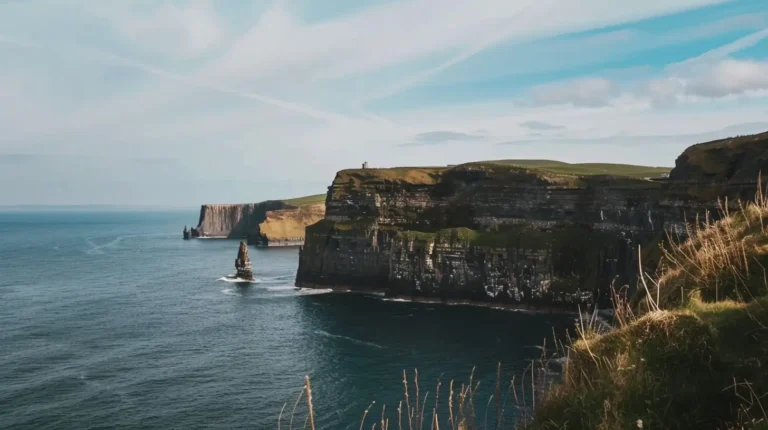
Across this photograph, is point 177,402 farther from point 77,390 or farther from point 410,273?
point 410,273

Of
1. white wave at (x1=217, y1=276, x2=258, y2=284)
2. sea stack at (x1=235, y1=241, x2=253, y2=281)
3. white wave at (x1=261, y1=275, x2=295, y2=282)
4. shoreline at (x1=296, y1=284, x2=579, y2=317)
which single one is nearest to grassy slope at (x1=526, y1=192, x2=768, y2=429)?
shoreline at (x1=296, y1=284, x2=579, y2=317)

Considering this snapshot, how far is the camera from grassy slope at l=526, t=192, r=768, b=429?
36.4 ft

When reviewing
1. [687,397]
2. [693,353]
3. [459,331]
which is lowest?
[459,331]

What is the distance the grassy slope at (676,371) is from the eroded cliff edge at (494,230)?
6722 cm

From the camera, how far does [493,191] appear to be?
10619 cm

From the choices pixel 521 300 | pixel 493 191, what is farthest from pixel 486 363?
pixel 493 191

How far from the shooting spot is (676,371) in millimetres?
11945

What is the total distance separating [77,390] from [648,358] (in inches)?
2003

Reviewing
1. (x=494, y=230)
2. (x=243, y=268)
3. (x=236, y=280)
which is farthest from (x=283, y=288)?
(x=494, y=230)

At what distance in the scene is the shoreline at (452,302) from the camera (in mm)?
87688

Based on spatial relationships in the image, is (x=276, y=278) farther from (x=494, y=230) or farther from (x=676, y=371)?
(x=676, y=371)

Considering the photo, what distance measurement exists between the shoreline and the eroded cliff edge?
766 millimetres

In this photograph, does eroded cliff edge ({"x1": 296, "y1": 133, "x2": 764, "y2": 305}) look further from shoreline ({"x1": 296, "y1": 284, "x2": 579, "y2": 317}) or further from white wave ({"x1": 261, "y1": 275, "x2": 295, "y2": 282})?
white wave ({"x1": 261, "y1": 275, "x2": 295, "y2": 282})

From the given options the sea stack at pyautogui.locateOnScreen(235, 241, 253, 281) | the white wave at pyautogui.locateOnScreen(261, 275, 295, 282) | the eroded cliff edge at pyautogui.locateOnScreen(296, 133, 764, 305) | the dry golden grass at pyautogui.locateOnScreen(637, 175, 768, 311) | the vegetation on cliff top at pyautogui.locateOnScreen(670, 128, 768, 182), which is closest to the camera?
the dry golden grass at pyautogui.locateOnScreen(637, 175, 768, 311)
